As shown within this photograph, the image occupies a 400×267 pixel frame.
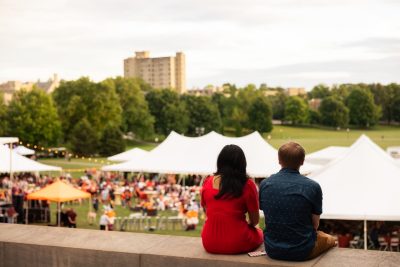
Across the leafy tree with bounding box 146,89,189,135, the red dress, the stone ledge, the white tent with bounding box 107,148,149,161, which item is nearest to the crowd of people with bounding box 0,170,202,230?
the white tent with bounding box 107,148,149,161

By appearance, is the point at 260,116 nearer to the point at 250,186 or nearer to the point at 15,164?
the point at 15,164

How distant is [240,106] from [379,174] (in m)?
105

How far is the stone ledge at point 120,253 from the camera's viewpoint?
3.97m

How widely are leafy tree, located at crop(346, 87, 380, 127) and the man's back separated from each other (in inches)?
4782

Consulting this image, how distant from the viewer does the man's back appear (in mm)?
4141

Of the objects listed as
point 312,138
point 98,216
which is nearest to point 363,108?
point 312,138

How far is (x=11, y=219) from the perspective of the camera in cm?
1906

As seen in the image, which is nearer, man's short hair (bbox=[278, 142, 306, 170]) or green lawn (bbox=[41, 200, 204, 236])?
man's short hair (bbox=[278, 142, 306, 170])

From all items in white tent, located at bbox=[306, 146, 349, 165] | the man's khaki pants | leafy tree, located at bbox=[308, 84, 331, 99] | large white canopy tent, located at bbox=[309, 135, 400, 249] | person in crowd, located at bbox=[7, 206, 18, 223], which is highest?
leafy tree, located at bbox=[308, 84, 331, 99]

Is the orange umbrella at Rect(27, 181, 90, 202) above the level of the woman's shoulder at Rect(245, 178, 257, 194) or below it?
below

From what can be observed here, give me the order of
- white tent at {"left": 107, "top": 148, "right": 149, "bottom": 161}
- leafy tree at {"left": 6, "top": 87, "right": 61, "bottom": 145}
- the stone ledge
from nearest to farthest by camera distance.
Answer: the stone ledge < white tent at {"left": 107, "top": 148, "right": 149, "bottom": 161} < leafy tree at {"left": 6, "top": 87, "right": 61, "bottom": 145}

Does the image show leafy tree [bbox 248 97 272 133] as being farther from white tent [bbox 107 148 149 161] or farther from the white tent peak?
the white tent peak

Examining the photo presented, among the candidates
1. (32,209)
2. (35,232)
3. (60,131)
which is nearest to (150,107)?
(60,131)

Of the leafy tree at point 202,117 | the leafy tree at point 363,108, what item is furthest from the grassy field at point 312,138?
the leafy tree at point 202,117
